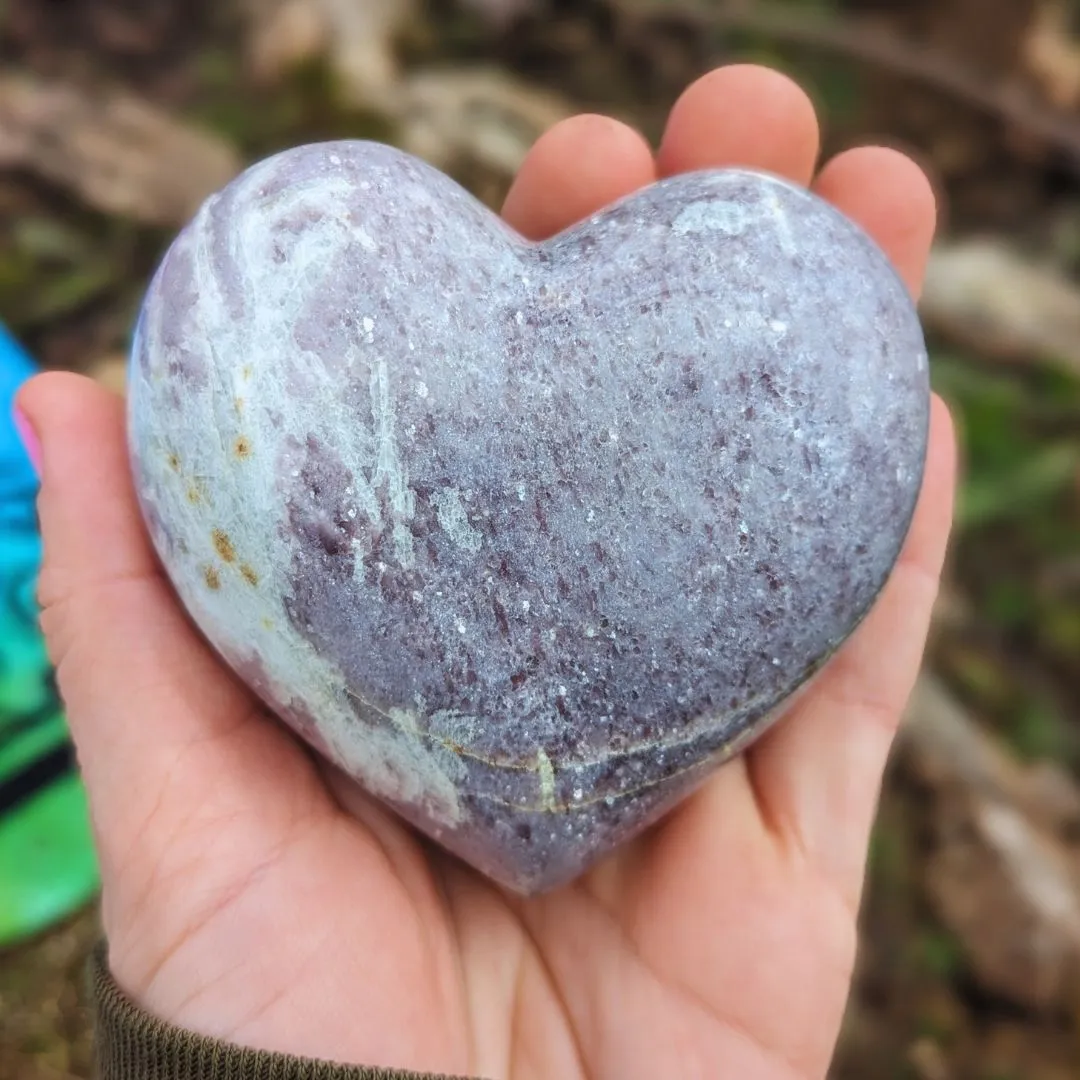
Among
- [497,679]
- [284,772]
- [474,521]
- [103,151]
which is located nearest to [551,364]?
[474,521]

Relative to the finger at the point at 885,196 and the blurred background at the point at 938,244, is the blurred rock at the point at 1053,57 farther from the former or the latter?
the finger at the point at 885,196

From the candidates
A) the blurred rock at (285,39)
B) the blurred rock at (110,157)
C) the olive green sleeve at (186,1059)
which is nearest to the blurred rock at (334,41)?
the blurred rock at (285,39)

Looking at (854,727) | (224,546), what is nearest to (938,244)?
(854,727)

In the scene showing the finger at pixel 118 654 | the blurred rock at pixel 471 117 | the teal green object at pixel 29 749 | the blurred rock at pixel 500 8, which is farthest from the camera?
the blurred rock at pixel 500 8

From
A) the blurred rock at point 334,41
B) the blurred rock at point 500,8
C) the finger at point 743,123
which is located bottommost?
the blurred rock at point 334,41

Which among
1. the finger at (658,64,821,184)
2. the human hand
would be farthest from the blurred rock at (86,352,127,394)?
the finger at (658,64,821,184)

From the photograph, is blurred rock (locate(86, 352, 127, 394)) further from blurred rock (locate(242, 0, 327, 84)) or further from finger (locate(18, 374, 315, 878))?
blurred rock (locate(242, 0, 327, 84))

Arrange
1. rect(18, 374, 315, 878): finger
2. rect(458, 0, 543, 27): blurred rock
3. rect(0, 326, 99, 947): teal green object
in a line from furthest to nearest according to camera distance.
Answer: rect(458, 0, 543, 27): blurred rock
rect(0, 326, 99, 947): teal green object
rect(18, 374, 315, 878): finger
